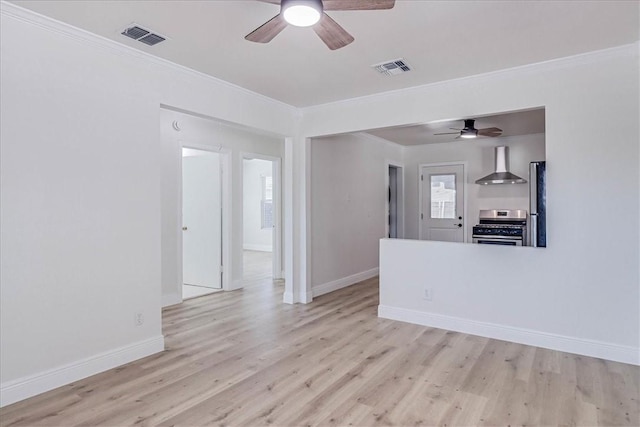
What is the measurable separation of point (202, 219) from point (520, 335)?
4505 mm

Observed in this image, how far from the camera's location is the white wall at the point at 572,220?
3.21 m

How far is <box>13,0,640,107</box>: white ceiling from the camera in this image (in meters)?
2.54

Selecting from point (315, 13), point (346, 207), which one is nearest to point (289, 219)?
point (346, 207)

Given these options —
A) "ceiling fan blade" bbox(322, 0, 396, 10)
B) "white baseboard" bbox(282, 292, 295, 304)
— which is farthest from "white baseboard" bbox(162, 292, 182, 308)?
"ceiling fan blade" bbox(322, 0, 396, 10)

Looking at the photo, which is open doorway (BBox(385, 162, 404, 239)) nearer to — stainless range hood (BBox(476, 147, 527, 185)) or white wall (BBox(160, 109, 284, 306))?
stainless range hood (BBox(476, 147, 527, 185))

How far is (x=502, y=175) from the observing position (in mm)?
6395

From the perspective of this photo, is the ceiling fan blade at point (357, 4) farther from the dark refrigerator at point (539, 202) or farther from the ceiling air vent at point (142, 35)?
the dark refrigerator at point (539, 202)

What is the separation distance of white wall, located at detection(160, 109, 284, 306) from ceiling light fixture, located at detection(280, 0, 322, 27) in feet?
9.67

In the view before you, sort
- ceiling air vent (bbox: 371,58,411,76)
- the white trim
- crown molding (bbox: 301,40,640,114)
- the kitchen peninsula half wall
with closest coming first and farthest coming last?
crown molding (bbox: 301,40,640,114) < the kitchen peninsula half wall < ceiling air vent (bbox: 371,58,411,76) < the white trim

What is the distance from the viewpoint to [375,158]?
6.99 meters

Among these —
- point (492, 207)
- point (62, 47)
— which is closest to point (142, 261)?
point (62, 47)

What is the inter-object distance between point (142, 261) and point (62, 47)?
1.73m

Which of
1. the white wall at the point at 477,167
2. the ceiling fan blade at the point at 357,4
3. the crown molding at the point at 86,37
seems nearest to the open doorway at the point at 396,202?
the white wall at the point at 477,167

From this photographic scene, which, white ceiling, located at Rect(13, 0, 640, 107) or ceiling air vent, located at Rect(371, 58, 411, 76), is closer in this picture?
white ceiling, located at Rect(13, 0, 640, 107)
